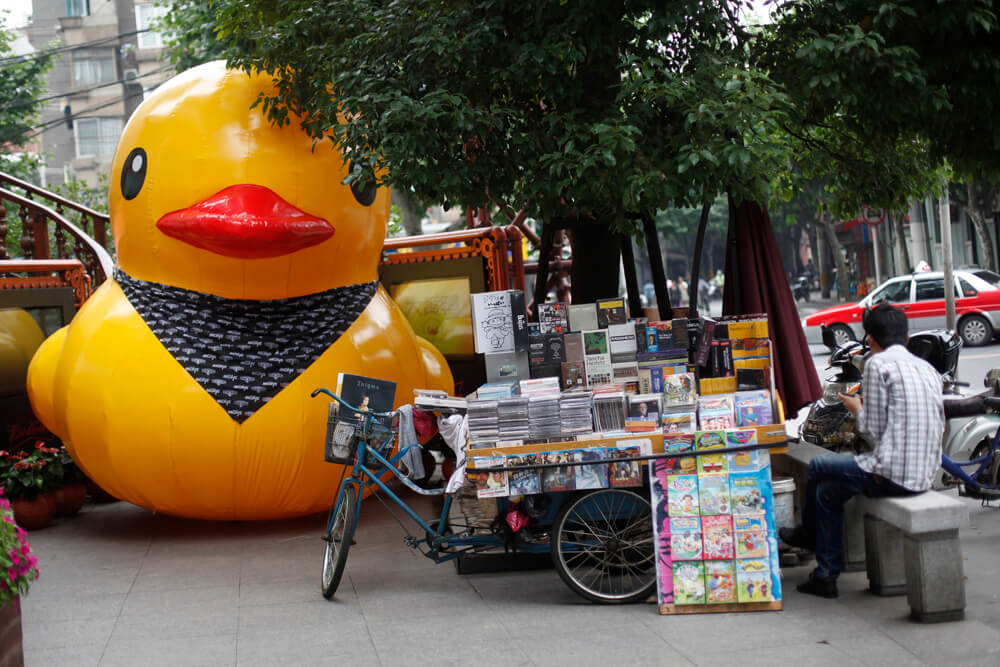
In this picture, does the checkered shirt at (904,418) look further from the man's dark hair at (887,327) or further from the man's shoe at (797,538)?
the man's shoe at (797,538)

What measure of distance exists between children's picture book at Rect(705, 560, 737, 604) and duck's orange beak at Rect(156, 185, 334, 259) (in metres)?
3.70

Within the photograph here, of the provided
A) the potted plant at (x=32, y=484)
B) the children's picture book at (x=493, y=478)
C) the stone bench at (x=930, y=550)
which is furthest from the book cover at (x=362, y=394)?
the potted plant at (x=32, y=484)

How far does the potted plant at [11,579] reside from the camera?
4840 mm

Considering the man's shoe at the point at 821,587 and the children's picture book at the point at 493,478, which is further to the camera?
the children's picture book at the point at 493,478

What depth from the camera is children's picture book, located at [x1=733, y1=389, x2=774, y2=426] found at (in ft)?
19.6

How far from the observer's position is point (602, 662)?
5.06 metres

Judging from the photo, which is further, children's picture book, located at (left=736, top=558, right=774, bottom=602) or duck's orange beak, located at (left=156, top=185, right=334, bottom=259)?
duck's orange beak, located at (left=156, top=185, right=334, bottom=259)

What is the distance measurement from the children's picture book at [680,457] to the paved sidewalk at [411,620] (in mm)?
771

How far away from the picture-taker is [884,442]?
214 inches

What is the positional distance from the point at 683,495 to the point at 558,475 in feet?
2.26

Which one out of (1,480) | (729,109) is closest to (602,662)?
(729,109)

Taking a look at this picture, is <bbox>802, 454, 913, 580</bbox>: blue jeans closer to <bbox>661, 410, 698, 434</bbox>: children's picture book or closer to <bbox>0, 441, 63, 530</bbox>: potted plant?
<bbox>661, 410, 698, 434</bbox>: children's picture book

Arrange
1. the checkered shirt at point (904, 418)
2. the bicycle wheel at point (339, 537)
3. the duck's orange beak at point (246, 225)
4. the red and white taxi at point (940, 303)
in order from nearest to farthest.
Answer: the checkered shirt at point (904, 418)
the bicycle wheel at point (339, 537)
the duck's orange beak at point (246, 225)
the red and white taxi at point (940, 303)

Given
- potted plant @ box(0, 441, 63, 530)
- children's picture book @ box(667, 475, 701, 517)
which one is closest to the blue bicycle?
children's picture book @ box(667, 475, 701, 517)
